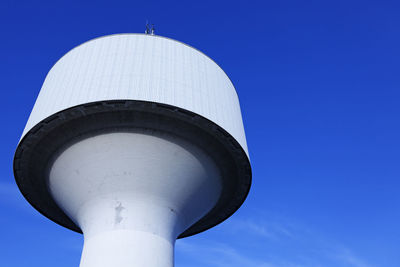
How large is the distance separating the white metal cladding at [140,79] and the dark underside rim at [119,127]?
0.19 meters

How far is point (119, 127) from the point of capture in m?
10.2

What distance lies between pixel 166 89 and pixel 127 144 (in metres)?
1.63

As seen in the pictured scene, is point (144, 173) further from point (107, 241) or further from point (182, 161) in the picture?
point (107, 241)

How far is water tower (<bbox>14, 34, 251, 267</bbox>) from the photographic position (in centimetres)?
976

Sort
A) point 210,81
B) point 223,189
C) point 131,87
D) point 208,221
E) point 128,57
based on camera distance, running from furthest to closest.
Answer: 1. point 208,221
2. point 223,189
3. point 210,81
4. point 128,57
5. point 131,87

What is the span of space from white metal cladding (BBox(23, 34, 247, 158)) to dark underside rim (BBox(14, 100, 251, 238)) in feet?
0.62

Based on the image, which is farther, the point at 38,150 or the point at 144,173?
the point at 38,150

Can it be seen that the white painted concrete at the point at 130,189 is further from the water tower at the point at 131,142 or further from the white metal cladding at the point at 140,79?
the white metal cladding at the point at 140,79

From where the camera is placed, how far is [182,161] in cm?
1043

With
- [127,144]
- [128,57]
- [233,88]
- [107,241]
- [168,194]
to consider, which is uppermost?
[233,88]

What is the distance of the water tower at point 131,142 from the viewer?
9.76 m

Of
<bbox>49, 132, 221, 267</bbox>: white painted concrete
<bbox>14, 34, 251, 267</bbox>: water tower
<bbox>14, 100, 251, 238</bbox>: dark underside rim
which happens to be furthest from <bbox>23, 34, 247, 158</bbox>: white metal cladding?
<bbox>49, 132, 221, 267</bbox>: white painted concrete

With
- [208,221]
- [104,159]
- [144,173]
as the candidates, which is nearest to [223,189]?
[208,221]

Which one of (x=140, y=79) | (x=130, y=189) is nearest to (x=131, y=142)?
(x=130, y=189)
